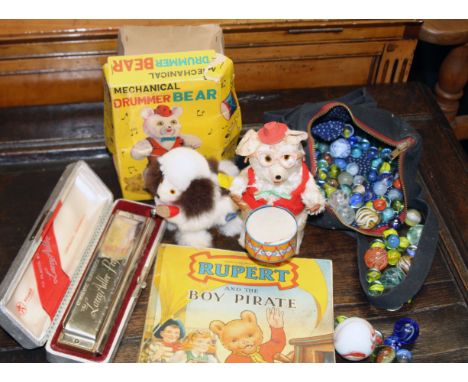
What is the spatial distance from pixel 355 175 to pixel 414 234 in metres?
0.16

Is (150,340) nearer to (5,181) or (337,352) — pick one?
(337,352)

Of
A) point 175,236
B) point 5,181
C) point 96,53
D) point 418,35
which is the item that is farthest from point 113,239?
point 418,35

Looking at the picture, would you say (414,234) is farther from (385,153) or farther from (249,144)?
(249,144)

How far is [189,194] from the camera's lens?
97 centimetres

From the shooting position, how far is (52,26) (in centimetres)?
111

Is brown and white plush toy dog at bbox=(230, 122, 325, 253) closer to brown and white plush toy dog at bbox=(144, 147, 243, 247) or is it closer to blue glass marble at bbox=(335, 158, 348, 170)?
brown and white plush toy dog at bbox=(144, 147, 243, 247)

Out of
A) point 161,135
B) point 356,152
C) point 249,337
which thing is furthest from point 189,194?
point 356,152

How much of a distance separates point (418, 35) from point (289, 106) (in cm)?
30

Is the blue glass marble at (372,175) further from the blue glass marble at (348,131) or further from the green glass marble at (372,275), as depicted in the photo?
the green glass marble at (372,275)

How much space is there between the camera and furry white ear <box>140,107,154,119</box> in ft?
3.24

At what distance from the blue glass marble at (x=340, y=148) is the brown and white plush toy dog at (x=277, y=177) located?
167mm

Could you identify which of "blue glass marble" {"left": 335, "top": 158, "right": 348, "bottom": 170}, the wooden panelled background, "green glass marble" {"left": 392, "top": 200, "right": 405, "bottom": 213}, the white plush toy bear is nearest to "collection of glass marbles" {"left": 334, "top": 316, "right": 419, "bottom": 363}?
"green glass marble" {"left": 392, "top": 200, "right": 405, "bottom": 213}

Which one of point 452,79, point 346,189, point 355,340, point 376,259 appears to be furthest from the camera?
point 452,79

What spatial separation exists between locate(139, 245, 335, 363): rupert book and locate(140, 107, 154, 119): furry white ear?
0.23m
